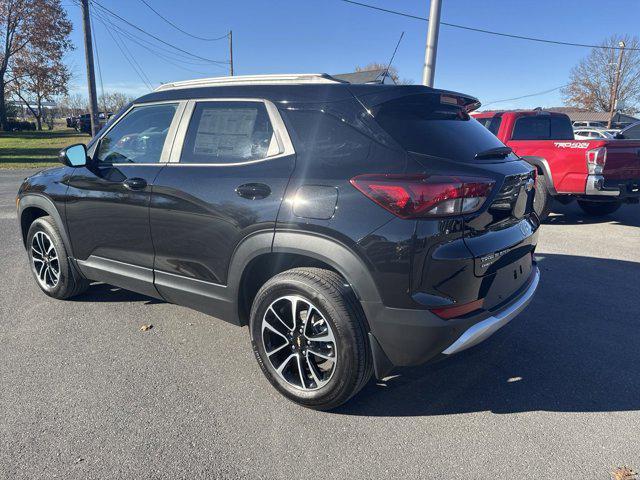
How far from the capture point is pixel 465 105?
10.6 ft

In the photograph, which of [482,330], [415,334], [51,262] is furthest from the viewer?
[51,262]

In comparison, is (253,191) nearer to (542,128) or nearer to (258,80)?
(258,80)

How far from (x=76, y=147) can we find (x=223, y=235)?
1.72 metres

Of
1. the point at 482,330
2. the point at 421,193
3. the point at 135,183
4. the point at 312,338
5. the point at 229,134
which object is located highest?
the point at 229,134

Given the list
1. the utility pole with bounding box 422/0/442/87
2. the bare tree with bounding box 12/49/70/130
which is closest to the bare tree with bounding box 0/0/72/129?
the bare tree with bounding box 12/49/70/130

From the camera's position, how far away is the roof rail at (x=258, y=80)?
2.92 metres

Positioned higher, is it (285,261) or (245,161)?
(245,161)

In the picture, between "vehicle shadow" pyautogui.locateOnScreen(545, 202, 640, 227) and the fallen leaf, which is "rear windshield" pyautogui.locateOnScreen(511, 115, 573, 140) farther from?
the fallen leaf

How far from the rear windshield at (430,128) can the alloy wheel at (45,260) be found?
3.30 metres

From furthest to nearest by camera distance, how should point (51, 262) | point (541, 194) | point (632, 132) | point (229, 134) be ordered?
point (632, 132), point (541, 194), point (51, 262), point (229, 134)

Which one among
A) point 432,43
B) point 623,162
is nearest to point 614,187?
point 623,162

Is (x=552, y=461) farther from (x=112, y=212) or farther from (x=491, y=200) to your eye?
(x=112, y=212)

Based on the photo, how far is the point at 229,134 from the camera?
3102 mm

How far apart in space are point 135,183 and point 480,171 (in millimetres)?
2389
